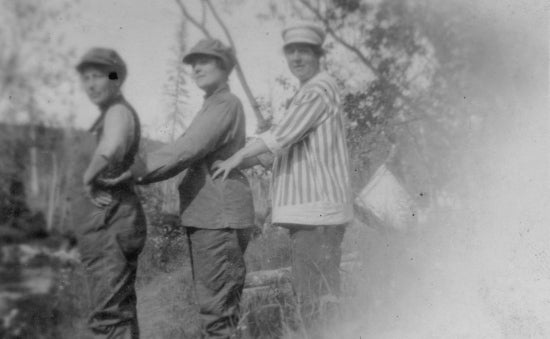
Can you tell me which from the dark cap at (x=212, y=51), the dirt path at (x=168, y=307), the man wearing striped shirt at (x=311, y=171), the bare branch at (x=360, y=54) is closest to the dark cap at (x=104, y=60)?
the dark cap at (x=212, y=51)

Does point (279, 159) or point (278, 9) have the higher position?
point (278, 9)

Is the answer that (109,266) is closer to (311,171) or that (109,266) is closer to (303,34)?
(311,171)

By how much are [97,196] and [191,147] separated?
1.23 feet

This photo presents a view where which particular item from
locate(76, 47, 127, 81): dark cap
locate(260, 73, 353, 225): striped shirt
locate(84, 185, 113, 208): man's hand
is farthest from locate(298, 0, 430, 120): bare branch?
locate(84, 185, 113, 208): man's hand

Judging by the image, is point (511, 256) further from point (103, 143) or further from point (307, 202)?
point (103, 143)

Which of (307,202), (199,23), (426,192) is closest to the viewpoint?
(307,202)

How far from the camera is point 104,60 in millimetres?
1710

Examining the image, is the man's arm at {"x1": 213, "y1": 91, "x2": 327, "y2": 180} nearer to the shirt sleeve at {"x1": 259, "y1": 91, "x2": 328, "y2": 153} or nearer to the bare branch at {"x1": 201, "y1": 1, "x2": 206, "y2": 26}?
the shirt sleeve at {"x1": 259, "y1": 91, "x2": 328, "y2": 153}

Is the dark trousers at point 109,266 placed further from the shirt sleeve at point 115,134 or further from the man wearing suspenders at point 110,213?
the shirt sleeve at point 115,134

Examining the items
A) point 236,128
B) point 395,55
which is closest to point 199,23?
point 236,128

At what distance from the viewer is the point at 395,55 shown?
127 inches

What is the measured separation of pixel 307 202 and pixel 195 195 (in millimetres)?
473

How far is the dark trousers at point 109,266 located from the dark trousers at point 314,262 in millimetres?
717

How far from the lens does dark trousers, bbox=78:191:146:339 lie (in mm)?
1655
